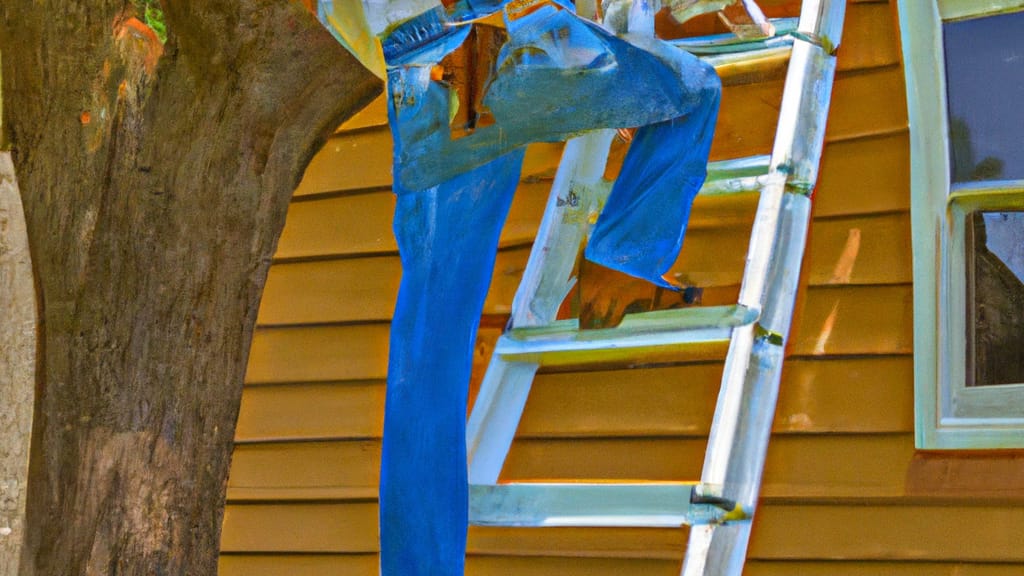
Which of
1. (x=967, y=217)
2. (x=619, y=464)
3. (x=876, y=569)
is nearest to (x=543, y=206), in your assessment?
(x=619, y=464)

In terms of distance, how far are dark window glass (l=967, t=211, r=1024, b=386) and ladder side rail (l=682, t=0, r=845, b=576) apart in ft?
1.19

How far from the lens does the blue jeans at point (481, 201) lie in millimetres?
2102

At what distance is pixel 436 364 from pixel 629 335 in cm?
41

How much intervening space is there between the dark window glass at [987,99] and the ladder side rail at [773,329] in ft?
0.84

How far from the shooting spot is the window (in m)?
2.12

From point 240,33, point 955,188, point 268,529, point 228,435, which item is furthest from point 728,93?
point 268,529

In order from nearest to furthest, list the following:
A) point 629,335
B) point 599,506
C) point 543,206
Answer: point 599,506 → point 629,335 → point 543,206

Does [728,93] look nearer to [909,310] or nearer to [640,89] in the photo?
[640,89]

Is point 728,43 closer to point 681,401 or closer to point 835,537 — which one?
point 681,401

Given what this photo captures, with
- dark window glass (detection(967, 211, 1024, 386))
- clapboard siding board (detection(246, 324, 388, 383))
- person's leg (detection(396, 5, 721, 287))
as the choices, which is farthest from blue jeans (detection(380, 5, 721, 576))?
dark window glass (detection(967, 211, 1024, 386))

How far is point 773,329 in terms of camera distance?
75.0 inches

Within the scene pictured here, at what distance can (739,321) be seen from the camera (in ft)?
6.07

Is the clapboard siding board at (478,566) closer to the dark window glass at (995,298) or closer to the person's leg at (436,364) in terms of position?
the person's leg at (436,364)

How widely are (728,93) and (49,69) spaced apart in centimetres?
132
